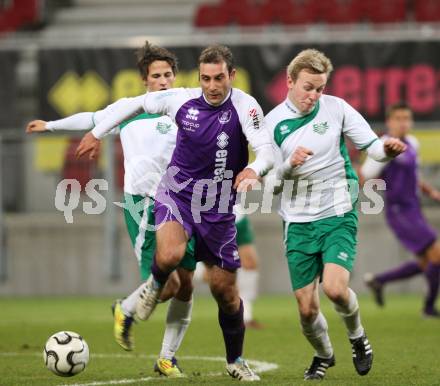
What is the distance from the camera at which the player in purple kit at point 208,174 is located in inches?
270

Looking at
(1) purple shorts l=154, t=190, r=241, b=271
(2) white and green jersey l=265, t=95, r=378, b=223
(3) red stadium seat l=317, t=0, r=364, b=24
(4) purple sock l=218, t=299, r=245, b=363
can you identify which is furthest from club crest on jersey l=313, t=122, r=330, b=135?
(3) red stadium seat l=317, t=0, r=364, b=24

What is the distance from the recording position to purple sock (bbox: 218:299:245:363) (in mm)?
7121

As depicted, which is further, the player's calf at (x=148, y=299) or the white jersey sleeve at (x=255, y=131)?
the player's calf at (x=148, y=299)

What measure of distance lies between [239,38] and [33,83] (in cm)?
347

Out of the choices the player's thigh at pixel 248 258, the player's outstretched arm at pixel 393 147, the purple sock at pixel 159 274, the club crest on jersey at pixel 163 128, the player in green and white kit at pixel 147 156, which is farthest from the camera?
the player's thigh at pixel 248 258

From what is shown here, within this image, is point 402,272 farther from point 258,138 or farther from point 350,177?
point 258,138

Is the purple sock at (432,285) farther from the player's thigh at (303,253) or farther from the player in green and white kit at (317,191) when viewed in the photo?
the player's thigh at (303,253)

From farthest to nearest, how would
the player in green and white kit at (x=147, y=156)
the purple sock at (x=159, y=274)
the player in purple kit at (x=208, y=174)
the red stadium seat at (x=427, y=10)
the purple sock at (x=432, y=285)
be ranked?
the red stadium seat at (x=427, y=10) < the purple sock at (x=432, y=285) < the player in green and white kit at (x=147, y=156) < the purple sock at (x=159, y=274) < the player in purple kit at (x=208, y=174)

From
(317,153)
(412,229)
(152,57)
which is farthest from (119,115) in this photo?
(412,229)

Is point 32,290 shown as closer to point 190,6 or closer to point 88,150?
point 190,6

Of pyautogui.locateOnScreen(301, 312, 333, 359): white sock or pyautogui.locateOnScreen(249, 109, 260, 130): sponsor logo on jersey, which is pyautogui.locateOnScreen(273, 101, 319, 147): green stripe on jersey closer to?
pyautogui.locateOnScreen(249, 109, 260, 130): sponsor logo on jersey

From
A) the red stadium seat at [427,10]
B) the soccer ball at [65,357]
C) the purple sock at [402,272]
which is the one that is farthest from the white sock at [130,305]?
the red stadium seat at [427,10]

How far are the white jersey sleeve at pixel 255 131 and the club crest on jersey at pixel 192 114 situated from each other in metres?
0.26

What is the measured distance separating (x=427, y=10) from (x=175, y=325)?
13.3 m
